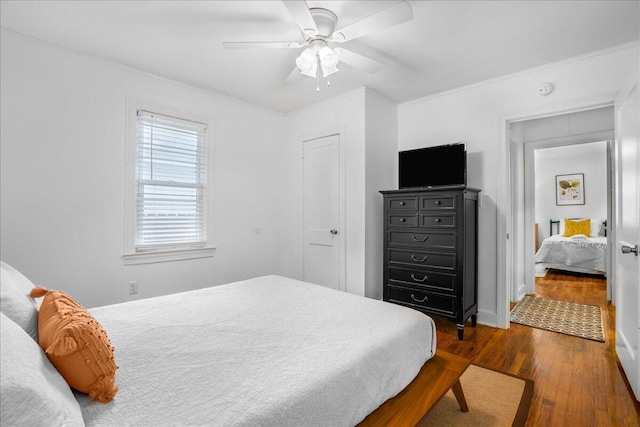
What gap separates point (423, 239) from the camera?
10.3ft

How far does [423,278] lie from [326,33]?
2345 millimetres

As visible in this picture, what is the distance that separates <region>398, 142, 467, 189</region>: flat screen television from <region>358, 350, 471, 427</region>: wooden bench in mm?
1965

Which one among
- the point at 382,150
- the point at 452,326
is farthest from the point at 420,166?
the point at 452,326

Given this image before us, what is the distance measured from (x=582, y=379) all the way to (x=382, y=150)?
272 cm

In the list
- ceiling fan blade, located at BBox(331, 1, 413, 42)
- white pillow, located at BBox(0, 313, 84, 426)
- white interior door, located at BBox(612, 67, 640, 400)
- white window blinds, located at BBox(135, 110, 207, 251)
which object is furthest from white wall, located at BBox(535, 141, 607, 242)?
white pillow, located at BBox(0, 313, 84, 426)

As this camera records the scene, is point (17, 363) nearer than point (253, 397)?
Yes

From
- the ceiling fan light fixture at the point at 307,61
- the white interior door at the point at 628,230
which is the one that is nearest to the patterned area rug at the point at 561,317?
the white interior door at the point at 628,230

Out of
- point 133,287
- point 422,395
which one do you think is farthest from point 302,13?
point 133,287

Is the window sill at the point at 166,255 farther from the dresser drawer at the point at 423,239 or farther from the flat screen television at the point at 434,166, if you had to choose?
the flat screen television at the point at 434,166

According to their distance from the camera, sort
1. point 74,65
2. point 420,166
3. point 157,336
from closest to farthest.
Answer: point 157,336 < point 74,65 < point 420,166

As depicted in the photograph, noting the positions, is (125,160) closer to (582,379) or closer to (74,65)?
(74,65)

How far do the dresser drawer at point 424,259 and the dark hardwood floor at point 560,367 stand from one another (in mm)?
674

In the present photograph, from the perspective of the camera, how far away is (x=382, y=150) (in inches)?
149

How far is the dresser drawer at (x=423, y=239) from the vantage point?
2955 millimetres
